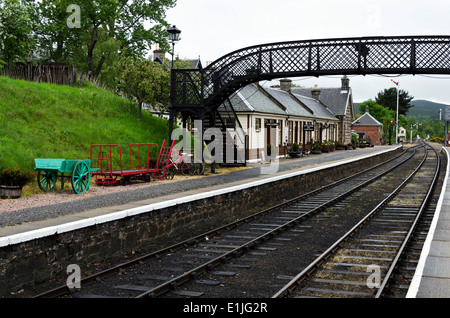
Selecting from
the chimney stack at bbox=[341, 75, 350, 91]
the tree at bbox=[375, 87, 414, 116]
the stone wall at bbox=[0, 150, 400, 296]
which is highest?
the tree at bbox=[375, 87, 414, 116]

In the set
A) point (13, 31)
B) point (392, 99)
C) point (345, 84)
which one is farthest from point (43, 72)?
point (392, 99)

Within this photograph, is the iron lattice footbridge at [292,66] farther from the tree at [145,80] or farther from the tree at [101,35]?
the tree at [101,35]

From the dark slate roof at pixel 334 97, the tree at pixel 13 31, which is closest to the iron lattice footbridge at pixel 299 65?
the tree at pixel 13 31

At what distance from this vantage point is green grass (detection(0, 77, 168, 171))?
55.7 ft

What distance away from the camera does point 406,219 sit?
14633 millimetres

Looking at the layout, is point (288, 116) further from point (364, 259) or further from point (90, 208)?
point (364, 259)

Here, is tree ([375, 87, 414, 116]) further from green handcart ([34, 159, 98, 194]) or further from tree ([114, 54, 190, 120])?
green handcart ([34, 159, 98, 194])

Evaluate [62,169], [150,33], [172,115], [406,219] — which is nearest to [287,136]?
[150,33]

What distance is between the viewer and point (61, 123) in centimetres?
2006

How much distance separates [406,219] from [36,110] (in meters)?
15.4

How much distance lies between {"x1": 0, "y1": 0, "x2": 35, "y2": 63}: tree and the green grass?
7.68 feet

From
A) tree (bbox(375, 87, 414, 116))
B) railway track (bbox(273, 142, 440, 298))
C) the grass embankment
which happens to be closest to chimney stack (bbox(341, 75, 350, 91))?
the grass embankment

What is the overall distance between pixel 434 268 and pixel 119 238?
619 centimetres
